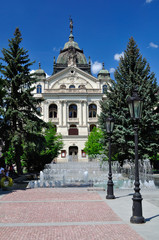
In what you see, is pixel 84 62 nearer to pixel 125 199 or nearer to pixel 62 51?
pixel 62 51

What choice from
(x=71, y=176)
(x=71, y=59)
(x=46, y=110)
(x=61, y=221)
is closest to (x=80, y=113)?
(x=46, y=110)

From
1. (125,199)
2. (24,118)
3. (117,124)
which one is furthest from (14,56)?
(125,199)

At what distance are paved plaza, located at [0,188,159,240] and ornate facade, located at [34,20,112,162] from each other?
38997 millimetres

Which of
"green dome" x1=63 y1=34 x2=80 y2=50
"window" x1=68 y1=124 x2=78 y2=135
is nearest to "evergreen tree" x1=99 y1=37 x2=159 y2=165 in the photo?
"window" x1=68 y1=124 x2=78 y2=135

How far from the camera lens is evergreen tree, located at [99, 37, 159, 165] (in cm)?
2142

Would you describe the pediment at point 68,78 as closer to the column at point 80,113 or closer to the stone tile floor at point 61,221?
the column at point 80,113

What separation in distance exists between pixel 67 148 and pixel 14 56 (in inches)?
1210

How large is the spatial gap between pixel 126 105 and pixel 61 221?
17.4 meters

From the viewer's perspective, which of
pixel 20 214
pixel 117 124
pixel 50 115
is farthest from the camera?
pixel 50 115

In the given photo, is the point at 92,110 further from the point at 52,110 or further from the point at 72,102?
the point at 52,110

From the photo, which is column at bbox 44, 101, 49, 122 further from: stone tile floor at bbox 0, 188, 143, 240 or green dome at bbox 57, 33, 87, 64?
stone tile floor at bbox 0, 188, 143, 240

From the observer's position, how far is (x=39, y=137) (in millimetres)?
21266

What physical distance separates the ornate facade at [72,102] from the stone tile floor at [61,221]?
3903cm

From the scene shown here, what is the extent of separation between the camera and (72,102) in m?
52.5
